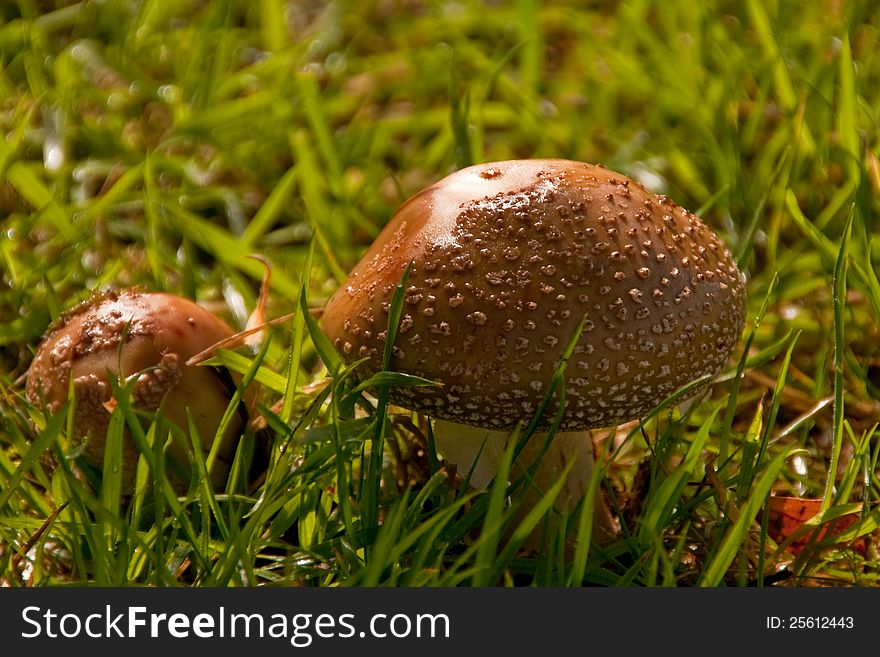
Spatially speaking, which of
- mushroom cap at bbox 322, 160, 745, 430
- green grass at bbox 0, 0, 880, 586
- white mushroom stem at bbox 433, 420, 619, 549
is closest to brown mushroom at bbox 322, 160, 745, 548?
mushroom cap at bbox 322, 160, 745, 430

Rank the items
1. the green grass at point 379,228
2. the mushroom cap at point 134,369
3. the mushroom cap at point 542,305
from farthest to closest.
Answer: the mushroom cap at point 134,369, the green grass at point 379,228, the mushroom cap at point 542,305

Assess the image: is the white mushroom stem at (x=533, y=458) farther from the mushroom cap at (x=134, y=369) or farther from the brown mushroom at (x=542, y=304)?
the mushroom cap at (x=134, y=369)

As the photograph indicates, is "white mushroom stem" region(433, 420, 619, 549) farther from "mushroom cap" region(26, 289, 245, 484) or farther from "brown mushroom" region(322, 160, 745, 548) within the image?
"mushroom cap" region(26, 289, 245, 484)

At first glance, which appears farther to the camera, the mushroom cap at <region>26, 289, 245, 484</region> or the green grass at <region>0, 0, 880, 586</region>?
the mushroom cap at <region>26, 289, 245, 484</region>

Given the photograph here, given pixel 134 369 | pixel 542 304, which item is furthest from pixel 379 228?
pixel 542 304

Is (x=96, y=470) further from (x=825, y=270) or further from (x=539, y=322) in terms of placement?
(x=825, y=270)

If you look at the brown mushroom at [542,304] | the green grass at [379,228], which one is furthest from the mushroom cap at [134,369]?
the brown mushroom at [542,304]

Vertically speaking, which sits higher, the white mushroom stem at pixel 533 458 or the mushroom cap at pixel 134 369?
the mushroom cap at pixel 134 369
